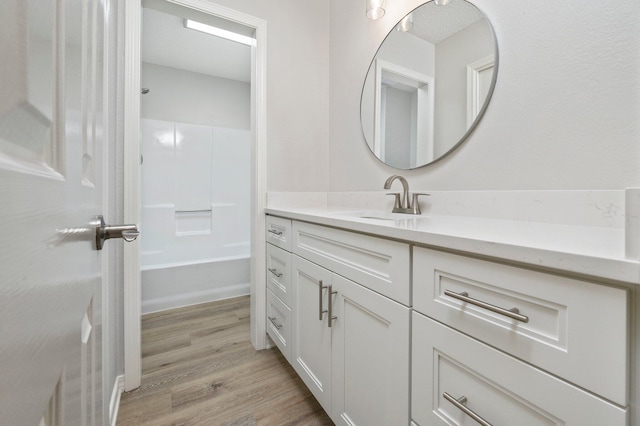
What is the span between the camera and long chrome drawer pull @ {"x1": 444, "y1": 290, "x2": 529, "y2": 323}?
0.48m

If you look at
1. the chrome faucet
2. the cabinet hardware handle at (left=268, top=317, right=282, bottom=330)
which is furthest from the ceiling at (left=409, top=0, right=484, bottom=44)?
the cabinet hardware handle at (left=268, top=317, right=282, bottom=330)

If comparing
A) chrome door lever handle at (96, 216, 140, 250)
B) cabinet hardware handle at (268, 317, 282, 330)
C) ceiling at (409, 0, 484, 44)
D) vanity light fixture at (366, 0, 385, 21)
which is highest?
vanity light fixture at (366, 0, 385, 21)

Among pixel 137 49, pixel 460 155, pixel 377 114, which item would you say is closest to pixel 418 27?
pixel 377 114

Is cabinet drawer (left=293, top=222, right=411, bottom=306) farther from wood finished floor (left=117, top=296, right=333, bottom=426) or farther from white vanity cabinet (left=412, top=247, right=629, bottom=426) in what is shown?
wood finished floor (left=117, top=296, right=333, bottom=426)

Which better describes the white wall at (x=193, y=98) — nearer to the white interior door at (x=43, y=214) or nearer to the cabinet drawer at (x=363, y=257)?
the cabinet drawer at (x=363, y=257)

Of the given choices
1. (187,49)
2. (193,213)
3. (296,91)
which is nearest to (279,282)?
(296,91)

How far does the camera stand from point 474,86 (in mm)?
1094

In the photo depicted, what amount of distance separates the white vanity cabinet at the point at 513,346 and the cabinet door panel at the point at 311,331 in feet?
1.45

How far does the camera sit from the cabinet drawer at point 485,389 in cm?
42

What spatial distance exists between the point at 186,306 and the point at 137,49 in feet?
6.48

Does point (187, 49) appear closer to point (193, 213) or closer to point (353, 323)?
point (193, 213)

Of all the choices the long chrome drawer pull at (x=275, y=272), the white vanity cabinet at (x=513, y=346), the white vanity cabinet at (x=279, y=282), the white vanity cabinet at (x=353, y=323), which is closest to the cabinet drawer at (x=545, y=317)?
the white vanity cabinet at (x=513, y=346)

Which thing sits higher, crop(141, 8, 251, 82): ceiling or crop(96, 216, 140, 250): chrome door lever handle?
crop(141, 8, 251, 82): ceiling

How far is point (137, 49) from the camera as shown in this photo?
1.37 metres
